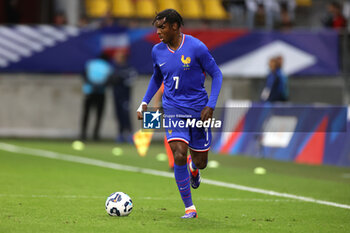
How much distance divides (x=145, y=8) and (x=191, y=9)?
5.26ft

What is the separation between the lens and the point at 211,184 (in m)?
11.8

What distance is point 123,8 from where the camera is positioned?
25.1m

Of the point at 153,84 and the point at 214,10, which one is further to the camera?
the point at 214,10

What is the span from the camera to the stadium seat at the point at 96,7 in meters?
24.3

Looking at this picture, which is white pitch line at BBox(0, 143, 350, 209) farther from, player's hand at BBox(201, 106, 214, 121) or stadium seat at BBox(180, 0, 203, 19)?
stadium seat at BBox(180, 0, 203, 19)

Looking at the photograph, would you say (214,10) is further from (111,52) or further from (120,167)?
(120,167)

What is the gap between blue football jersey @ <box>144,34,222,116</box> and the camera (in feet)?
26.8

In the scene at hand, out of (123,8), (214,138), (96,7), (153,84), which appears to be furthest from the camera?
(123,8)

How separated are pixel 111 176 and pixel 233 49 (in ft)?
31.9

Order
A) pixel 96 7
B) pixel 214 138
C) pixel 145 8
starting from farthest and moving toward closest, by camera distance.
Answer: pixel 145 8 → pixel 96 7 → pixel 214 138

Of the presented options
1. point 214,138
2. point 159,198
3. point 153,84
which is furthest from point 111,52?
point 153,84

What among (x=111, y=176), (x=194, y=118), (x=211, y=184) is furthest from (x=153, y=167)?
(x=194, y=118)

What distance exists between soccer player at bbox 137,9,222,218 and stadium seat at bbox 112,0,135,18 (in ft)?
55.0

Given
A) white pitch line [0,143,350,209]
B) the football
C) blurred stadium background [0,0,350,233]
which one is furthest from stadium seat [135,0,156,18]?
the football
